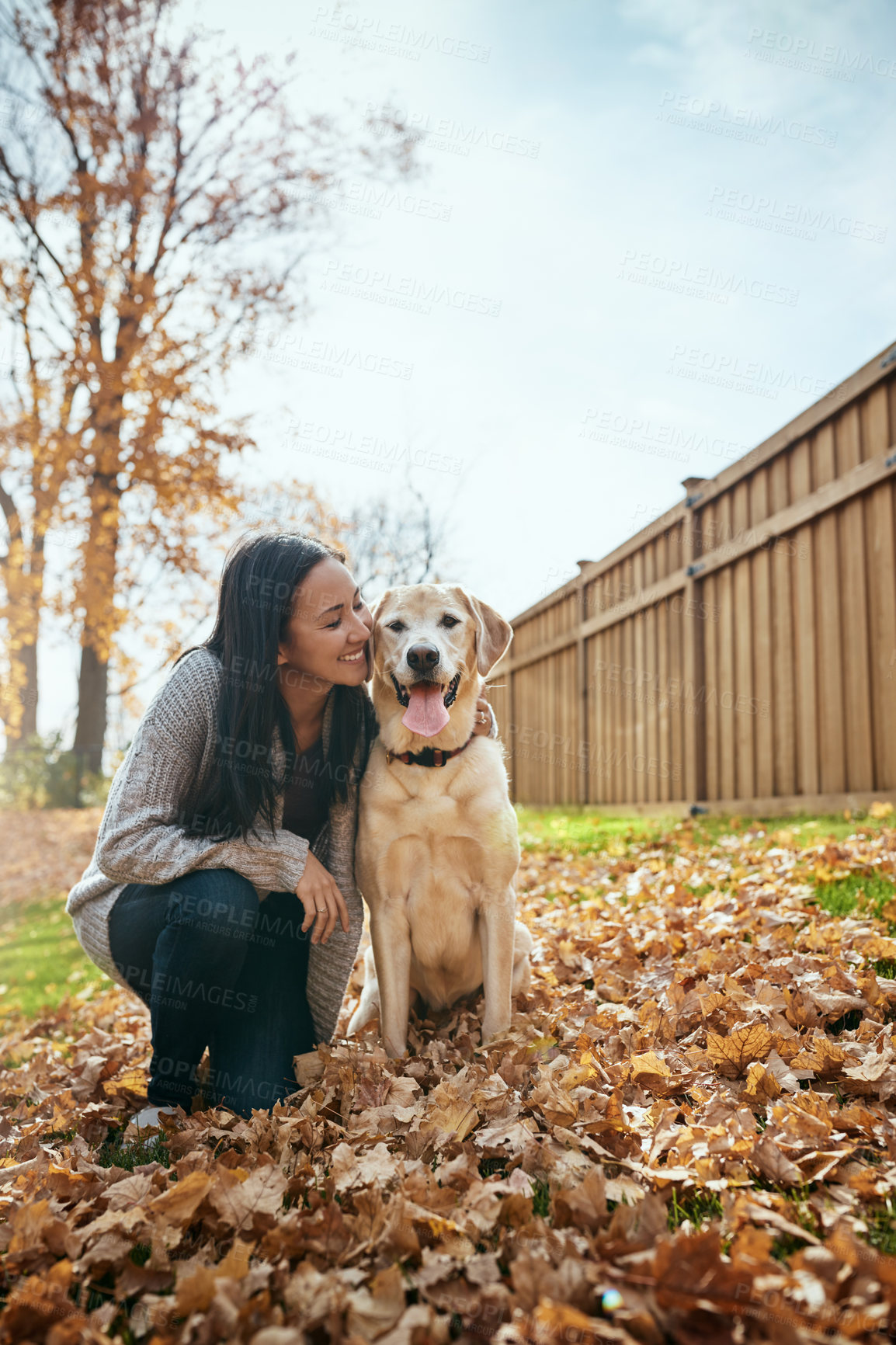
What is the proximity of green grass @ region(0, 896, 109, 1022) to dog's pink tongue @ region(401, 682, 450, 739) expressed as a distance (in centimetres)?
314

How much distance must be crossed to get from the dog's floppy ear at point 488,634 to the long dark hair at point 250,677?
68 cm

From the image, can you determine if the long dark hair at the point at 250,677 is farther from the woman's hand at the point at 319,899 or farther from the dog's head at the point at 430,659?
the dog's head at the point at 430,659

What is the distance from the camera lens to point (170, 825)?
2.75 meters

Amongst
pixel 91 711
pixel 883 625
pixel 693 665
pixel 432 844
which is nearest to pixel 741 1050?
pixel 432 844

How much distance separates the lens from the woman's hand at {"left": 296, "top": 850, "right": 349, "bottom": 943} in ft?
8.97

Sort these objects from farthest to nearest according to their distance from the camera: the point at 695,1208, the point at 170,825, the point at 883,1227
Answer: the point at 170,825, the point at 695,1208, the point at 883,1227

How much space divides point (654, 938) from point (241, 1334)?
2482mm

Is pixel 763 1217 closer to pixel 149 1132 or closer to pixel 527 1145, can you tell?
pixel 527 1145

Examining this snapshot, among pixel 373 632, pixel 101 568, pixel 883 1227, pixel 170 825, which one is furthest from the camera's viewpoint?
pixel 101 568

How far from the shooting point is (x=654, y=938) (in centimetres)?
350

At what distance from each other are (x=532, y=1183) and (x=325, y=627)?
1761 mm

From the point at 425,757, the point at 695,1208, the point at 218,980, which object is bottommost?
the point at 695,1208

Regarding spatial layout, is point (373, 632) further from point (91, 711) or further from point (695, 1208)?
point (91, 711)

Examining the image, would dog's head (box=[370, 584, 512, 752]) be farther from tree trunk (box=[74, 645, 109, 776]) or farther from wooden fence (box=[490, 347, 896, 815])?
tree trunk (box=[74, 645, 109, 776])
